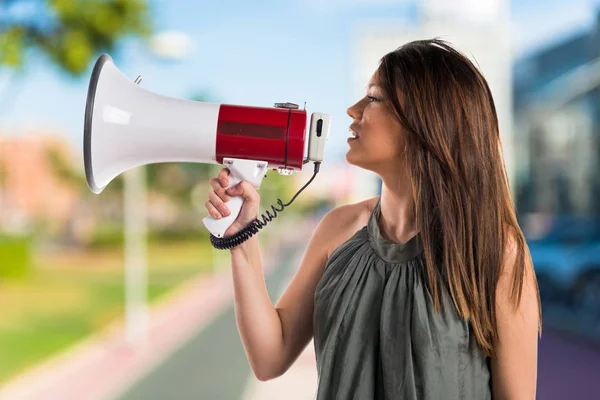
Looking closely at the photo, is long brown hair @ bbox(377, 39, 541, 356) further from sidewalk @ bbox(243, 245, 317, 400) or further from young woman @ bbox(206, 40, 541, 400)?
sidewalk @ bbox(243, 245, 317, 400)

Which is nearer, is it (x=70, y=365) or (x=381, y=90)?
(x=381, y=90)

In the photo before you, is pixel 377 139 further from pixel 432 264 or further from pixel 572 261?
pixel 572 261

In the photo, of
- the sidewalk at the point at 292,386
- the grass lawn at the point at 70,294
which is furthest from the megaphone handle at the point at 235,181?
the grass lawn at the point at 70,294

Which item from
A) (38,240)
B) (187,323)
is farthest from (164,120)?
(38,240)

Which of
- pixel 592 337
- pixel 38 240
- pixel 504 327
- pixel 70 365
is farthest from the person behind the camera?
pixel 38 240

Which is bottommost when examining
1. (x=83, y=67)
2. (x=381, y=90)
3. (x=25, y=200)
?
(x=25, y=200)

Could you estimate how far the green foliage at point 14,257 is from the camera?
13008 millimetres

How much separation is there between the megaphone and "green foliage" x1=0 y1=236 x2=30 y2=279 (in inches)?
515

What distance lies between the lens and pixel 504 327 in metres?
0.78

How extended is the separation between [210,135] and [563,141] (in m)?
6.57

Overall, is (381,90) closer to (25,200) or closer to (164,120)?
(164,120)

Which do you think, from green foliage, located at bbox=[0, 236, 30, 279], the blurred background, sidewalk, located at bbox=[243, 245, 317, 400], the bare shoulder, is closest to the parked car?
the blurred background

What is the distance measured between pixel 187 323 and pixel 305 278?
678cm

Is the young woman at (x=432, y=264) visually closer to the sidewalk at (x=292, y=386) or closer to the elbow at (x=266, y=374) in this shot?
the elbow at (x=266, y=374)
